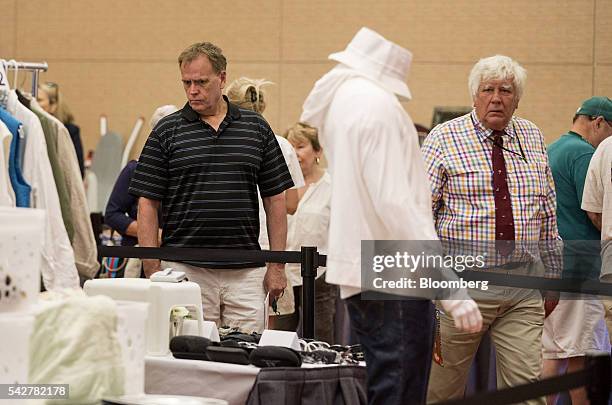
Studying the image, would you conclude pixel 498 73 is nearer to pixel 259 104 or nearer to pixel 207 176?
pixel 207 176

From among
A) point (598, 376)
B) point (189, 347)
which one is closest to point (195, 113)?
point (189, 347)

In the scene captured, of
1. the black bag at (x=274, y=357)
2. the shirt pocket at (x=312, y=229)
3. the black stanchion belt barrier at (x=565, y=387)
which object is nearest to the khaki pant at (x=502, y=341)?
the black bag at (x=274, y=357)

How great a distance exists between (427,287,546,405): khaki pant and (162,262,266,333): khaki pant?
746 millimetres

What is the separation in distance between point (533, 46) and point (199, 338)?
182 inches

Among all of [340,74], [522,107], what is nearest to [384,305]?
[340,74]

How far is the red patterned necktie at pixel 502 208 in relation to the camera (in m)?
3.89

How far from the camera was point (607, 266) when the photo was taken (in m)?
4.30

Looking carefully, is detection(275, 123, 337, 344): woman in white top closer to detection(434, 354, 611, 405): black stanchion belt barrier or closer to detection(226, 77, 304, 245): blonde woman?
detection(226, 77, 304, 245): blonde woman

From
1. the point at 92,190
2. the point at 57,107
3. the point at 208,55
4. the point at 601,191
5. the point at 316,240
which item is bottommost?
the point at 316,240

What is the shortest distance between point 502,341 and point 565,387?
47.3 inches

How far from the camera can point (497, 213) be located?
12.8 ft

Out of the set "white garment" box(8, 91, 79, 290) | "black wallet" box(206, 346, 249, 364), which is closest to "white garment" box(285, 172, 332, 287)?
→ "white garment" box(8, 91, 79, 290)

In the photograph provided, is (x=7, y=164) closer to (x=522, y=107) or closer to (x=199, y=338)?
(x=199, y=338)

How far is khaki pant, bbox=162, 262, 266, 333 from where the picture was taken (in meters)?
4.32
